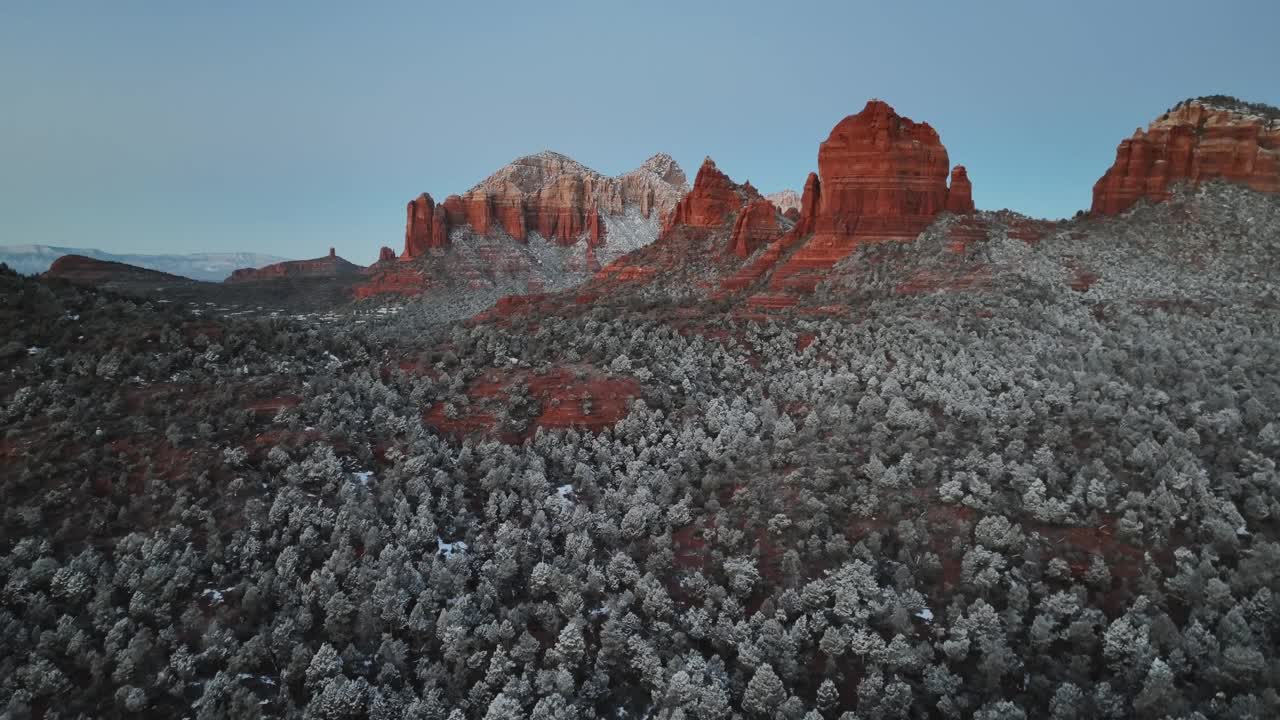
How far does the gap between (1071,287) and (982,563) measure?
36471 mm

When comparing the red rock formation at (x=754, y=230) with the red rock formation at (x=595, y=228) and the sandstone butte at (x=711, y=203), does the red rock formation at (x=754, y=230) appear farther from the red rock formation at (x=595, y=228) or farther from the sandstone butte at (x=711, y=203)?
the red rock formation at (x=595, y=228)

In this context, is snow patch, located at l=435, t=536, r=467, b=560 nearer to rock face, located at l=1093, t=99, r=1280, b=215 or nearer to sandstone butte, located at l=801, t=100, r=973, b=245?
sandstone butte, located at l=801, t=100, r=973, b=245

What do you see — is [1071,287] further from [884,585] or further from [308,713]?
[308,713]

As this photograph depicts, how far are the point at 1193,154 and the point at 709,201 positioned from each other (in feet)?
178

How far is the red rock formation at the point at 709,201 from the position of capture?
8956 cm

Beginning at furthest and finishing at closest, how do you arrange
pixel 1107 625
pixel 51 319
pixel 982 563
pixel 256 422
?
1. pixel 51 319
2. pixel 256 422
3. pixel 982 563
4. pixel 1107 625

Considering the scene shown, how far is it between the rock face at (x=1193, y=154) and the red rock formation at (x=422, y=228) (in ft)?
398

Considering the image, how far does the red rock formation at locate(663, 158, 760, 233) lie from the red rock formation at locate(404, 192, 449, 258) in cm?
6759

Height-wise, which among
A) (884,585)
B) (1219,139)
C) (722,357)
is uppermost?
(1219,139)

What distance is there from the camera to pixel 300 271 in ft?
567

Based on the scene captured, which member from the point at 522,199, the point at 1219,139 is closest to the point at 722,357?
the point at 1219,139

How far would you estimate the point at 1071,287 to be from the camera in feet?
151

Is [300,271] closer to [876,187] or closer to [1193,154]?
[876,187]

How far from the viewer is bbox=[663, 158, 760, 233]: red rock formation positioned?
89562 mm
